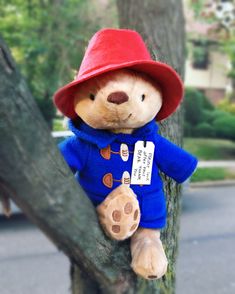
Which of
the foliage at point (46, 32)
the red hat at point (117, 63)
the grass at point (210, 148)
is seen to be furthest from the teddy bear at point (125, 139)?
the grass at point (210, 148)

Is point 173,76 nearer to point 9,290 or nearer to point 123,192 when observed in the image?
point 123,192

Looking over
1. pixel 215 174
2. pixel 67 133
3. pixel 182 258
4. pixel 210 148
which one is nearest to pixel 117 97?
pixel 67 133

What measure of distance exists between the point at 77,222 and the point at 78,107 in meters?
0.42

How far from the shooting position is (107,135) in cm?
154

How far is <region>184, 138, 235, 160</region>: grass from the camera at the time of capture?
43.5 feet

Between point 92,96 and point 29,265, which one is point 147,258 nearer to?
point 92,96

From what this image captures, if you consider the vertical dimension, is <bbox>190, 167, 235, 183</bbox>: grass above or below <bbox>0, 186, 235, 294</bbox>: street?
below

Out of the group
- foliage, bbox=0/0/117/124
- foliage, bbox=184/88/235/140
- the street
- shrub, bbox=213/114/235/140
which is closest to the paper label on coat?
the street

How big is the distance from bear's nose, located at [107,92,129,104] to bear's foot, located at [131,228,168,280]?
1.36ft

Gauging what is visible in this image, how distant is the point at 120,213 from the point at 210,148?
12.9m

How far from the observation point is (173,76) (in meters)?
1.51

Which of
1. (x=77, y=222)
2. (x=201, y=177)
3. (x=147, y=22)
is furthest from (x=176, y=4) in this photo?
(x=201, y=177)

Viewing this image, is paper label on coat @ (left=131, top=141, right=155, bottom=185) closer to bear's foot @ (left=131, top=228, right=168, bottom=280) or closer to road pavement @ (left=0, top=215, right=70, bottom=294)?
bear's foot @ (left=131, top=228, right=168, bottom=280)

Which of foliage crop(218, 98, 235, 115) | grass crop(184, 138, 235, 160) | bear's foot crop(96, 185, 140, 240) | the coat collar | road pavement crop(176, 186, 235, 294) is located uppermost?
the coat collar
